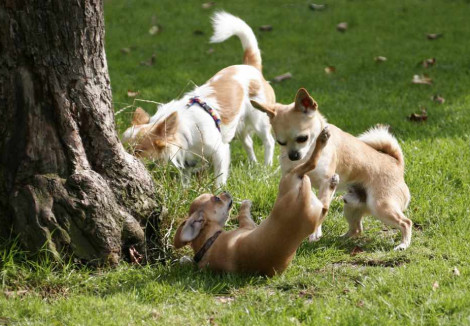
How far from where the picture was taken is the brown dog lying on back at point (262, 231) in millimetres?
4047

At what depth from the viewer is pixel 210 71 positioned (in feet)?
31.3

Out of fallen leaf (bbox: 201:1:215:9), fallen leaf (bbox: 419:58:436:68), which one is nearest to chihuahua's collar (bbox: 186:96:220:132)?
fallen leaf (bbox: 419:58:436:68)

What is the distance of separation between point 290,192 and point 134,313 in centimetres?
114

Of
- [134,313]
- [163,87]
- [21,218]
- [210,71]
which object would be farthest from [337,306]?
[210,71]

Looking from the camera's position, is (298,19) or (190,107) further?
(298,19)

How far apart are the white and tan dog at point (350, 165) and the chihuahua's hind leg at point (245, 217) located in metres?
0.44

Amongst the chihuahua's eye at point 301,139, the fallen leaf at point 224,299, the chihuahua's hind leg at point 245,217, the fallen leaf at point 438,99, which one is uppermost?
the chihuahua's eye at point 301,139

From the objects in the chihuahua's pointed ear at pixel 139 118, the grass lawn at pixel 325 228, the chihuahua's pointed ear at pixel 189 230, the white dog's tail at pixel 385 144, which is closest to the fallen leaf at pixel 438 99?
the grass lawn at pixel 325 228

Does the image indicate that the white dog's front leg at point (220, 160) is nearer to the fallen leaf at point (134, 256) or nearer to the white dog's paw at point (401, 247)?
the fallen leaf at point (134, 256)

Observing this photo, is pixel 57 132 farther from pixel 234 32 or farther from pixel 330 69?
pixel 330 69

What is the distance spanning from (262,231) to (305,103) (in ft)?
4.04

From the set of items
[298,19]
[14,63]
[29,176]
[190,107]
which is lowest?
[298,19]

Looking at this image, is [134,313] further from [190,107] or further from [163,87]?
[163,87]

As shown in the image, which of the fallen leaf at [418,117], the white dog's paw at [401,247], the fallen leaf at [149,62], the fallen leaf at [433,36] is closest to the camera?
the white dog's paw at [401,247]
